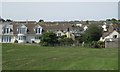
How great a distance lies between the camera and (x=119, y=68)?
26.3 m

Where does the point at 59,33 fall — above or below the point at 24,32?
below

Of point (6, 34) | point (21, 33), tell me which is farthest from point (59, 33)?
point (6, 34)

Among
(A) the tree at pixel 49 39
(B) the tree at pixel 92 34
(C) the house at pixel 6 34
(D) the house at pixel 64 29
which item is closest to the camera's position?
(A) the tree at pixel 49 39

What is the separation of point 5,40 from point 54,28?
1251cm

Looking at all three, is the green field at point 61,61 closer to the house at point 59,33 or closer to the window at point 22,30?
the house at point 59,33

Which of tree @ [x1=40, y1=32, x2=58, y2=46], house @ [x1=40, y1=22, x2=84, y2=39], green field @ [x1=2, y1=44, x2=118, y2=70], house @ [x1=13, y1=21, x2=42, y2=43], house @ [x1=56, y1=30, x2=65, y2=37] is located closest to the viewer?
green field @ [x1=2, y1=44, x2=118, y2=70]

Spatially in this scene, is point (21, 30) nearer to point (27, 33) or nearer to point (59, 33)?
point (27, 33)

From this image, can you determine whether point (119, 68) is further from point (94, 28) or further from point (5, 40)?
point (5, 40)

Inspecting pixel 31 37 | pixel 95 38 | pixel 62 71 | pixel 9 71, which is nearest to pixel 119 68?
pixel 62 71

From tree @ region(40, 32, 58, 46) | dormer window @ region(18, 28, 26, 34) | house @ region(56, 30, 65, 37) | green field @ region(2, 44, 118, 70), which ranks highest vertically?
dormer window @ region(18, 28, 26, 34)

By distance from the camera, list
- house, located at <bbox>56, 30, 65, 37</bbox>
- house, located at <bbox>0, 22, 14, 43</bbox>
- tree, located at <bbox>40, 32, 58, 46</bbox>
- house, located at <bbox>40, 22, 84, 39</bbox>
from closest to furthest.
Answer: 1. tree, located at <bbox>40, 32, 58, 46</bbox>
2. house, located at <bbox>56, 30, 65, 37</bbox>
3. house, located at <bbox>40, 22, 84, 39</bbox>
4. house, located at <bbox>0, 22, 14, 43</bbox>

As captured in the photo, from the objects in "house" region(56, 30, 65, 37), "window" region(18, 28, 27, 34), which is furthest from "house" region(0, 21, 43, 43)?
"house" region(56, 30, 65, 37)

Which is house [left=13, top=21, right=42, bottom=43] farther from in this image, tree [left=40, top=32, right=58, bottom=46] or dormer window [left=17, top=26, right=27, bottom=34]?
tree [left=40, top=32, right=58, bottom=46]

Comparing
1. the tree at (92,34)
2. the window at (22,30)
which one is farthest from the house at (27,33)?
the tree at (92,34)
